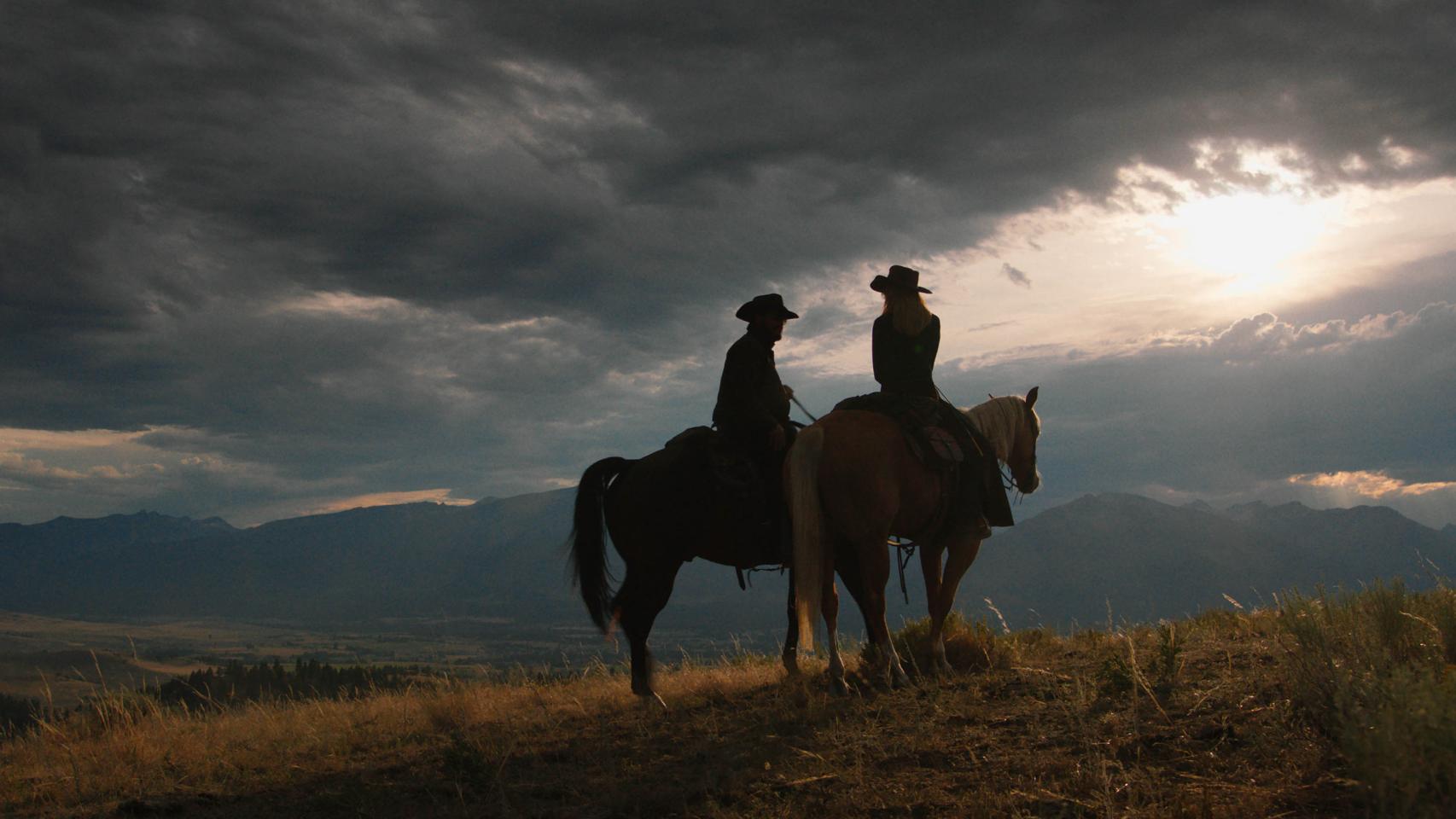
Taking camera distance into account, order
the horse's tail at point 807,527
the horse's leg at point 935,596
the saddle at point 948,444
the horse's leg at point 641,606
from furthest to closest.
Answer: the horse's leg at point 641,606 → the horse's leg at point 935,596 → the saddle at point 948,444 → the horse's tail at point 807,527

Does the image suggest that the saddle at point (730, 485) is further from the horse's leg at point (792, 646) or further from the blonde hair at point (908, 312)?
the blonde hair at point (908, 312)

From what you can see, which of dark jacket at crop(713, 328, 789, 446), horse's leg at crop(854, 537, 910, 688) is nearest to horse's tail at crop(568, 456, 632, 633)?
dark jacket at crop(713, 328, 789, 446)

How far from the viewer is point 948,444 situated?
25.1 ft

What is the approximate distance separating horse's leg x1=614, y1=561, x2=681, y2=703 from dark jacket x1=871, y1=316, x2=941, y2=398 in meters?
2.61

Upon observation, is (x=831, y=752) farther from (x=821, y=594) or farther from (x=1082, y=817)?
(x=821, y=594)

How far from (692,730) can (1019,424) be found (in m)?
4.33

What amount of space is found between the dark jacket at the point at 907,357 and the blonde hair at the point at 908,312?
43mm

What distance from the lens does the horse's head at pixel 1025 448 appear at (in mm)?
8680

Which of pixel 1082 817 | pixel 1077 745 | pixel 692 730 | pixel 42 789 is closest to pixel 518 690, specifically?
pixel 692 730

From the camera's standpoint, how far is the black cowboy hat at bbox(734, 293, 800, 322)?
8.27m

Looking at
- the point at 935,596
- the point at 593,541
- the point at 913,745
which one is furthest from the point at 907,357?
the point at 913,745

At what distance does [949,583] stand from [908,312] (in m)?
2.40

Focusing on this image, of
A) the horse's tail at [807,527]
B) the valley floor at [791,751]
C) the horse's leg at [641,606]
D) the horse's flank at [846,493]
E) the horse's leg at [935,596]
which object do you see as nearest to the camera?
the valley floor at [791,751]

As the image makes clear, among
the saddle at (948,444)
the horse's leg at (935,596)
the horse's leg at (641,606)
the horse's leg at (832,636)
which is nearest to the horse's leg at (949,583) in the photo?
the horse's leg at (935,596)
